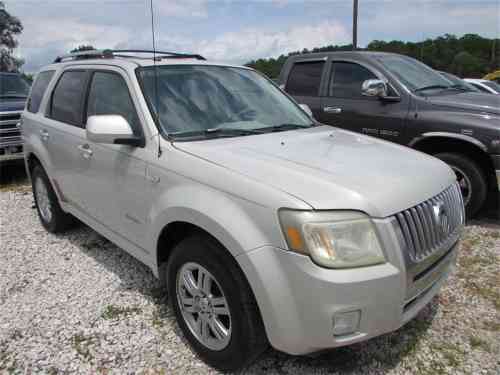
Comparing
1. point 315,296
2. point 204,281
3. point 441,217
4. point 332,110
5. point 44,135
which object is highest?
point 332,110

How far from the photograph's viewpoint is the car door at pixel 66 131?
3.68 metres

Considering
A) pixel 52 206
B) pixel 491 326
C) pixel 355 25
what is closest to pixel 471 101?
pixel 491 326

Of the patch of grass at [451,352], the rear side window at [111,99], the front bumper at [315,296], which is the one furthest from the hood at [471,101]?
the rear side window at [111,99]

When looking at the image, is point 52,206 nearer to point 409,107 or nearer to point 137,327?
point 137,327

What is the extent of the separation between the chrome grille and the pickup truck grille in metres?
6.61

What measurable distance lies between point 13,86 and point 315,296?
8.35 metres

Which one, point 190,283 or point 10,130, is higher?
point 10,130

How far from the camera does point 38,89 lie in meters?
4.68

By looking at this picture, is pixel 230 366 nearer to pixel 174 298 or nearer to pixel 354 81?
pixel 174 298

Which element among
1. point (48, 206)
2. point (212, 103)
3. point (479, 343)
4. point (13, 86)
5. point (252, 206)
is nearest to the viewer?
point (252, 206)

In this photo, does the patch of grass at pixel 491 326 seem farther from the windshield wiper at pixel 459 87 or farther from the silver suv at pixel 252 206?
the windshield wiper at pixel 459 87

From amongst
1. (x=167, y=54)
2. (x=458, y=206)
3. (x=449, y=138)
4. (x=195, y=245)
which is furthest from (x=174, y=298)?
(x=449, y=138)

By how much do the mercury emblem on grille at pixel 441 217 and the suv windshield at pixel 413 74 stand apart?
3169 millimetres

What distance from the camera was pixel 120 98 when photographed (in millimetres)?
3184
